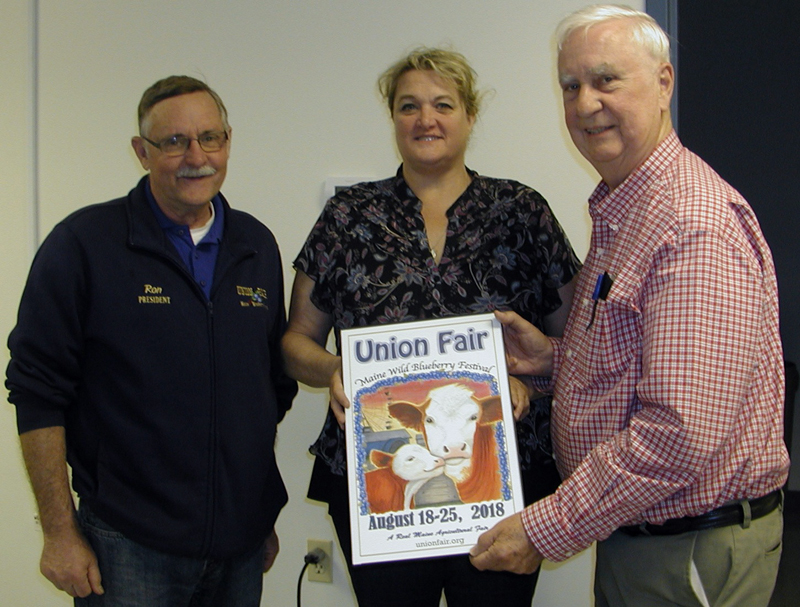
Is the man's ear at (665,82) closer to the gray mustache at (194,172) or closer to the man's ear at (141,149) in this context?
the gray mustache at (194,172)

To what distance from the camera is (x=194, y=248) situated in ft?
5.59

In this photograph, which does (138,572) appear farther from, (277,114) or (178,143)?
(277,114)

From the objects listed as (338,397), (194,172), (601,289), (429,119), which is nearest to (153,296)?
(194,172)

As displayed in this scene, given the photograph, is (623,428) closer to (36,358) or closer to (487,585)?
(487,585)

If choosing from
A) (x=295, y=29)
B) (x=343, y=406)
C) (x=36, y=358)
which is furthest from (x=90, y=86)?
(x=343, y=406)

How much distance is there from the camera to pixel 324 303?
180 cm

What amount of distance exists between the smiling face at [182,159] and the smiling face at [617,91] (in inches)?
32.8

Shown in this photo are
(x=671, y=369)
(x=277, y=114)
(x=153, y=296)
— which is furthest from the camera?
(x=277, y=114)

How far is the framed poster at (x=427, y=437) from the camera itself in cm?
145

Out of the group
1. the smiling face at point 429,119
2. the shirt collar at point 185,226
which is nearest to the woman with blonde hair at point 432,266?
the smiling face at point 429,119

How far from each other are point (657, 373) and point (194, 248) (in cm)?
110

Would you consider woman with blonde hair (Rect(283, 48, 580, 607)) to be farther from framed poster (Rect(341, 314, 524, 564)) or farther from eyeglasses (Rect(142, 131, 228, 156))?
eyeglasses (Rect(142, 131, 228, 156))

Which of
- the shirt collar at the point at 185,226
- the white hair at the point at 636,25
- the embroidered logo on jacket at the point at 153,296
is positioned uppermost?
the white hair at the point at 636,25

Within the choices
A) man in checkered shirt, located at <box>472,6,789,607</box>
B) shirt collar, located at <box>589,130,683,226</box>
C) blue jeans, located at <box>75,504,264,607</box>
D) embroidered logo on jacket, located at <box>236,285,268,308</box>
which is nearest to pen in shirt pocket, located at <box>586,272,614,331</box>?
man in checkered shirt, located at <box>472,6,789,607</box>
